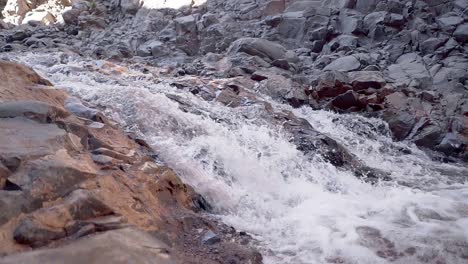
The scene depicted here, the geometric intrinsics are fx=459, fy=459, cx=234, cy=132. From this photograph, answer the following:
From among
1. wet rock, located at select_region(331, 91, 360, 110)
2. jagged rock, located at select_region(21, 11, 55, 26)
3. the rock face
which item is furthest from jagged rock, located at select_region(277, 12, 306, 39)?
the rock face

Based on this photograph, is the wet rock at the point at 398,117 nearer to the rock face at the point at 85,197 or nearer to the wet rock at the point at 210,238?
the rock face at the point at 85,197

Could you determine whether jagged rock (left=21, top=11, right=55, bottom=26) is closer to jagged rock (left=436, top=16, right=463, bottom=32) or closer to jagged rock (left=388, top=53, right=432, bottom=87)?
jagged rock (left=388, top=53, right=432, bottom=87)

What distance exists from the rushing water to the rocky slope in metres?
0.97

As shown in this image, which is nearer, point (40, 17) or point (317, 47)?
point (317, 47)

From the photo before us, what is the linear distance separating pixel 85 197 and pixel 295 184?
2.76m

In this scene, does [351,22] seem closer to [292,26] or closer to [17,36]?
[292,26]

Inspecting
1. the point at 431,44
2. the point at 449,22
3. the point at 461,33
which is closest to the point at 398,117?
the point at 431,44

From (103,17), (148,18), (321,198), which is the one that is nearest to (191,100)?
(321,198)

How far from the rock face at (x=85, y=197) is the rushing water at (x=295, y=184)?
468mm

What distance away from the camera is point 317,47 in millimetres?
11484

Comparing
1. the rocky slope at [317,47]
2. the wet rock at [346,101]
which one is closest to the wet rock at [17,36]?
the rocky slope at [317,47]

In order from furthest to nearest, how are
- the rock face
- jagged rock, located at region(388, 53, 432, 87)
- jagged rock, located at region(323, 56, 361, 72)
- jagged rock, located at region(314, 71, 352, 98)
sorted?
jagged rock, located at region(323, 56, 361, 72) < jagged rock, located at region(388, 53, 432, 87) < jagged rock, located at region(314, 71, 352, 98) < the rock face

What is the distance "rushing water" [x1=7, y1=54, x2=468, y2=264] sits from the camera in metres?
3.72

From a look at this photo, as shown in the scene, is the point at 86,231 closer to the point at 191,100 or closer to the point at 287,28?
the point at 191,100
